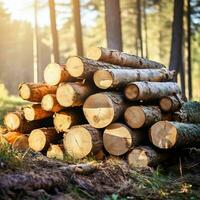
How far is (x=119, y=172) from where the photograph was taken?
6457mm

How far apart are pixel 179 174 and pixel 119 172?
1.51 metres

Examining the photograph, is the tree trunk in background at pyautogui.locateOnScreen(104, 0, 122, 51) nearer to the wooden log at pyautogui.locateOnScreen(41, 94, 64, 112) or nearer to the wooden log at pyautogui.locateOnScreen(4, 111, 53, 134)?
the wooden log at pyautogui.locateOnScreen(4, 111, 53, 134)

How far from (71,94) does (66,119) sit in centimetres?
59

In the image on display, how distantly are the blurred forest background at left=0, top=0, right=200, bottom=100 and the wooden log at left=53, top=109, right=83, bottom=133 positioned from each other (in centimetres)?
525

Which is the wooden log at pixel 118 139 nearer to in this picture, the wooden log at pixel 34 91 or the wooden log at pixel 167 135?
the wooden log at pixel 167 135

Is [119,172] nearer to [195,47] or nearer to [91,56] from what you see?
[91,56]

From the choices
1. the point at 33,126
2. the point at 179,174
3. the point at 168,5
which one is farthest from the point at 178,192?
the point at 168,5

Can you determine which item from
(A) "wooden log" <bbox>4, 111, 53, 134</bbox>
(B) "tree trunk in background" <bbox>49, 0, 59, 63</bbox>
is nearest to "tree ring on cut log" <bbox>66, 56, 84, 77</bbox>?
(A) "wooden log" <bbox>4, 111, 53, 134</bbox>

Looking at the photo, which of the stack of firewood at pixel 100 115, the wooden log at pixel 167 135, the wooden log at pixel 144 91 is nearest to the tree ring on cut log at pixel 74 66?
the stack of firewood at pixel 100 115

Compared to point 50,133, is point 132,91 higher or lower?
higher

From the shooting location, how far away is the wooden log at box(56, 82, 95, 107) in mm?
7613

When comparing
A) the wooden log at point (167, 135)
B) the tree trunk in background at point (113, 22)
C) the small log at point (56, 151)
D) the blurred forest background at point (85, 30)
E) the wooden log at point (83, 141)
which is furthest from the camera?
the blurred forest background at point (85, 30)

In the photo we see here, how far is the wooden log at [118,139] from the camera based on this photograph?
7.42m

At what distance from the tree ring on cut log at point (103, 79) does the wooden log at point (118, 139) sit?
0.75 meters
